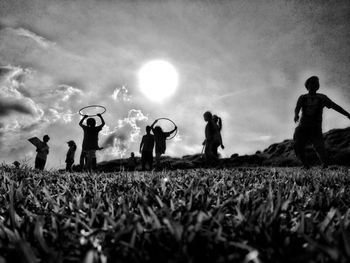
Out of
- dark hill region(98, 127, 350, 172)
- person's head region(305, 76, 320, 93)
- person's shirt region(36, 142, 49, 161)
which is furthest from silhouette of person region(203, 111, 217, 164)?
person's shirt region(36, 142, 49, 161)

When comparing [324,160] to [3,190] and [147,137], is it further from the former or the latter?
[147,137]

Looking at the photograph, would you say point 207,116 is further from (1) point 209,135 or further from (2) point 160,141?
(2) point 160,141

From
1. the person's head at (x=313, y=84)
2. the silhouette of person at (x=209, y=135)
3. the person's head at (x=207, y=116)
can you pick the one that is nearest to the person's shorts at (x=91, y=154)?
the silhouette of person at (x=209, y=135)

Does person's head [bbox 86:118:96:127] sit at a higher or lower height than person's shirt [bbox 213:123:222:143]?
higher

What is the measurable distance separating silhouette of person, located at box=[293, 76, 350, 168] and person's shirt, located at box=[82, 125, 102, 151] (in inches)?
253

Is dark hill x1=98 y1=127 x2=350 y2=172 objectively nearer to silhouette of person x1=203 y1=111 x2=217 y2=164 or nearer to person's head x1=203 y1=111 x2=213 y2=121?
silhouette of person x1=203 y1=111 x2=217 y2=164

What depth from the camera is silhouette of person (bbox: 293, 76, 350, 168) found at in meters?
6.54

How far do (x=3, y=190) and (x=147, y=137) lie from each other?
1022 cm

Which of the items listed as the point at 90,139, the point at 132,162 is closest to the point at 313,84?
the point at 90,139

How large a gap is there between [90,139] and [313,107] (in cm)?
694

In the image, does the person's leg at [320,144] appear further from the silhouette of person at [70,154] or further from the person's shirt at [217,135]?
the silhouette of person at [70,154]

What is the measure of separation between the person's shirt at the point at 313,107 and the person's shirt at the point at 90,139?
657 cm

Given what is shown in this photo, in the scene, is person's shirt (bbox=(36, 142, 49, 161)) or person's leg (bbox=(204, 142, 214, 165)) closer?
person's leg (bbox=(204, 142, 214, 165))

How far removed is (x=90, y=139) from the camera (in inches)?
384
